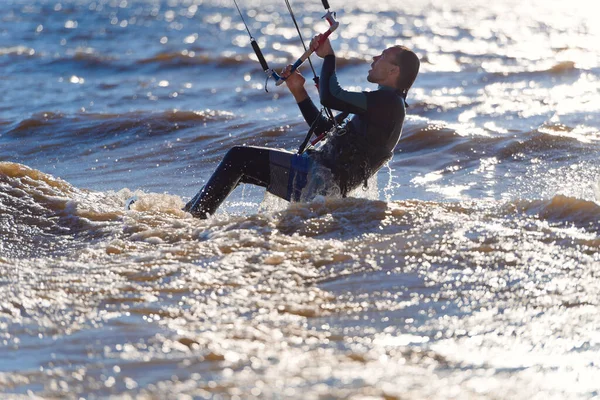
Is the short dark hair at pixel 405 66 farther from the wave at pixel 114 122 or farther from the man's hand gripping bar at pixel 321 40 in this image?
the wave at pixel 114 122

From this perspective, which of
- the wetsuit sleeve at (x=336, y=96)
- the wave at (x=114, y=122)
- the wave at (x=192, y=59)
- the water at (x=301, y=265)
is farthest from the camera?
the wave at (x=192, y=59)

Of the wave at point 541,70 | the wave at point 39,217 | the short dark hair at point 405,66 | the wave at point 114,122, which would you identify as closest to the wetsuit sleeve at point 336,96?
the short dark hair at point 405,66

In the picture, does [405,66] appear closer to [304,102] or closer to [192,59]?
[304,102]

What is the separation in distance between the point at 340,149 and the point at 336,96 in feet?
1.43

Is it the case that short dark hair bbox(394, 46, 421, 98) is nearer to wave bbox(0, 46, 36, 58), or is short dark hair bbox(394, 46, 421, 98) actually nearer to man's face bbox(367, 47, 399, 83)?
man's face bbox(367, 47, 399, 83)

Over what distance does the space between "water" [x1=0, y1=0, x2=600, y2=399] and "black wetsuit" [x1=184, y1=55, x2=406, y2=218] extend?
0.67 ft

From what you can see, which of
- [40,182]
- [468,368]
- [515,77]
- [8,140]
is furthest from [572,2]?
[468,368]

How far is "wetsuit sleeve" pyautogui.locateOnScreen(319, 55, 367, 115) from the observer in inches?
245

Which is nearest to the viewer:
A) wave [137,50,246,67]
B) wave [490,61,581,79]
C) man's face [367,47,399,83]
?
man's face [367,47,399,83]

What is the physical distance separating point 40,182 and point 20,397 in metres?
4.32

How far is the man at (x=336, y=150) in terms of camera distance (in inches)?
249

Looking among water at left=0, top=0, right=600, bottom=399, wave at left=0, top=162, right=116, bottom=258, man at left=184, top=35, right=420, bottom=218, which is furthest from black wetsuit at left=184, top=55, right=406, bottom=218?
wave at left=0, top=162, right=116, bottom=258

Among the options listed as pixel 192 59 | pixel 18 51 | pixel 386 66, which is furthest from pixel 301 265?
pixel 18 51

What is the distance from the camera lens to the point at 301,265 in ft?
17.7
